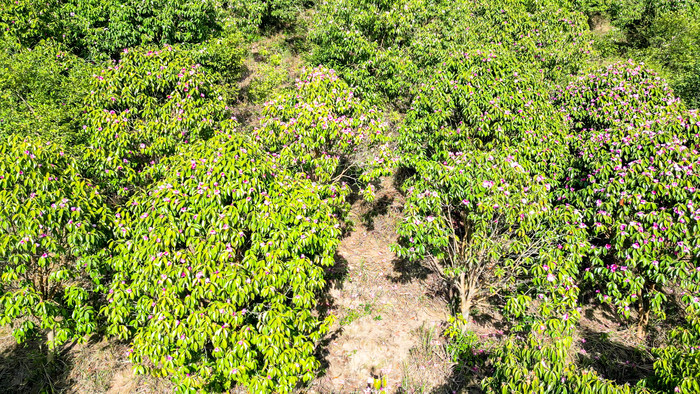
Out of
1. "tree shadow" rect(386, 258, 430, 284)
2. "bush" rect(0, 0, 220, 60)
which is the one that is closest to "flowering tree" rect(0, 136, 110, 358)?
"tree shadow" rect(386, 258, 430, 284)

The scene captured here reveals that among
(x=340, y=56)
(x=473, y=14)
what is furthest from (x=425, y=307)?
(x=473, y=14)

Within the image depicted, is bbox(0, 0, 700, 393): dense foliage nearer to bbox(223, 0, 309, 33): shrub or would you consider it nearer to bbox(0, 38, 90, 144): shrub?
bbox(0, 38, 90, 144): shrub

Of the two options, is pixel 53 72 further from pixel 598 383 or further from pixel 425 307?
pixel 598 383

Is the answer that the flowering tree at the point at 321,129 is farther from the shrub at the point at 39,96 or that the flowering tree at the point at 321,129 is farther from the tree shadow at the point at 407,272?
the shrub at the point at 39,96

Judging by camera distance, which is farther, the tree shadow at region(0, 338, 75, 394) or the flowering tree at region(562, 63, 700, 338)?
the tree shadow at region(0, 338, 75, 394)

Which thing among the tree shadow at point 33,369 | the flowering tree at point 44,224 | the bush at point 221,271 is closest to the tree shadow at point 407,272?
the bush at point 221,271

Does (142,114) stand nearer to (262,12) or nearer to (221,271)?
(221,271)

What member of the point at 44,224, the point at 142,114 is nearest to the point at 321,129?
the point at 142,114
